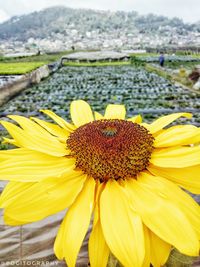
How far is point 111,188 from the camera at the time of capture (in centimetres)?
81

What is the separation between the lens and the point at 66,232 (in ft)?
2.41

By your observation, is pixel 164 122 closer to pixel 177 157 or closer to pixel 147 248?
pixel 177 157

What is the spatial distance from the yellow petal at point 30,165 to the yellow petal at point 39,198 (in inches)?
1.2

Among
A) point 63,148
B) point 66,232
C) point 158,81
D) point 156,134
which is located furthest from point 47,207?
point 158,81

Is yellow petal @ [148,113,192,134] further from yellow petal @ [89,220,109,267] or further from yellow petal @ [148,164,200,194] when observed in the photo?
yellow petal @ [89,220,109,267]

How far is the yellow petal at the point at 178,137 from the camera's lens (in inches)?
36.6

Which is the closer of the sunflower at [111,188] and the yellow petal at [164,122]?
the sunflower at [111,188]

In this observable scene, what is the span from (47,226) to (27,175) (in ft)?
2.10

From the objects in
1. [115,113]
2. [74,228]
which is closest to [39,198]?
[74,228]

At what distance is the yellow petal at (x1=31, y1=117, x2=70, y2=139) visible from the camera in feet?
3.59

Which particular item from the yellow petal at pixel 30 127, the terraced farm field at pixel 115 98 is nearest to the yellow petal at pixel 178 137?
the yellow petal at pixel 30 127

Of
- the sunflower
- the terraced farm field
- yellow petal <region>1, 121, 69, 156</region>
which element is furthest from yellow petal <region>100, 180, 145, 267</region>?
the terraced farm field

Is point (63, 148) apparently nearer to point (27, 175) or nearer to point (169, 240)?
point (27, 175)

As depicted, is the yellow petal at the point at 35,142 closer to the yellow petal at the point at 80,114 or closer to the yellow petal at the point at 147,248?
the yellow petal at the point at 80,114
